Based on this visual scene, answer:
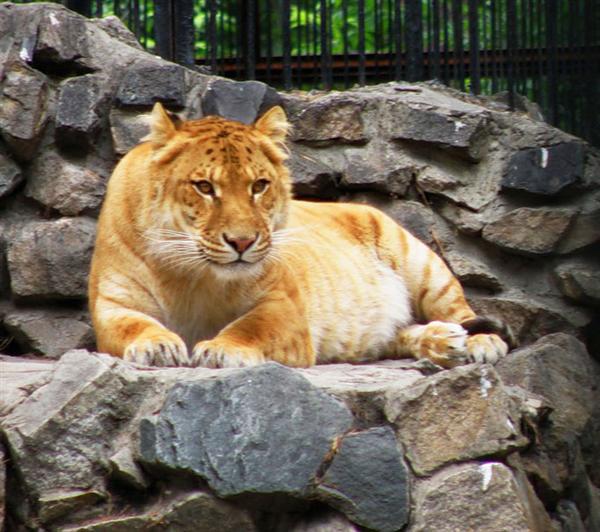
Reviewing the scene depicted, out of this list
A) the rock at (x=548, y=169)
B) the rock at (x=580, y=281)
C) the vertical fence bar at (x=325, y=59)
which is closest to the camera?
the rock at (x=580, y=281)

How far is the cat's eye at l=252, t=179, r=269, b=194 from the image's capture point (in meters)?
5.22

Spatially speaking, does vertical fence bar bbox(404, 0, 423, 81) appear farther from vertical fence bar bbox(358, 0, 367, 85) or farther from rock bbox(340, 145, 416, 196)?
rock bbox(340, 145, 416, 196)

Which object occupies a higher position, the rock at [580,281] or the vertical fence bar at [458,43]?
the vertical fence bar at [458,43]

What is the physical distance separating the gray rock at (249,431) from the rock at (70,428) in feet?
0.55

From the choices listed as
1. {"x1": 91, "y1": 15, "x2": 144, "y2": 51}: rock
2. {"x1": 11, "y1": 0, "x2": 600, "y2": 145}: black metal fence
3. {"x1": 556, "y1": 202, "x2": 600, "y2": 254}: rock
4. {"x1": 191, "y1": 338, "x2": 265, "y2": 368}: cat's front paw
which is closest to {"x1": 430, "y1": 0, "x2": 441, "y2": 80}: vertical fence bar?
{"x1": 11, "y1": 0, "x2": 600, "y2": 145}: black metal fence

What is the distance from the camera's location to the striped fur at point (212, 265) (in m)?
5.00

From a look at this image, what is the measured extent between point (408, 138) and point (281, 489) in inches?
101

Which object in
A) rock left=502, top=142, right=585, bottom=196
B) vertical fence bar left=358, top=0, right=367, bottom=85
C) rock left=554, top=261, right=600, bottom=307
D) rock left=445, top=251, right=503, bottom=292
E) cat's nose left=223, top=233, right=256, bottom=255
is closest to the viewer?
cat's nose left=223, top=233, right=256, bottom=255

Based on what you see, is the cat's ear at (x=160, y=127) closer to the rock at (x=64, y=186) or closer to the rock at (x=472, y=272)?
the rock at (x=64, y=186)

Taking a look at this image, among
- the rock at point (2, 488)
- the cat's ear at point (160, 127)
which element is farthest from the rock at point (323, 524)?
the cat's ear at point (160, 127)

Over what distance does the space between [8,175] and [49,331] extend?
2.47 feet

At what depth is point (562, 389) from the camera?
544 cm

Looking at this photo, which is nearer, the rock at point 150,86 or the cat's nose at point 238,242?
the cat's nose at point 238,242

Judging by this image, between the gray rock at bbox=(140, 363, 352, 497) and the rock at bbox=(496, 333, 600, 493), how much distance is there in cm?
111
